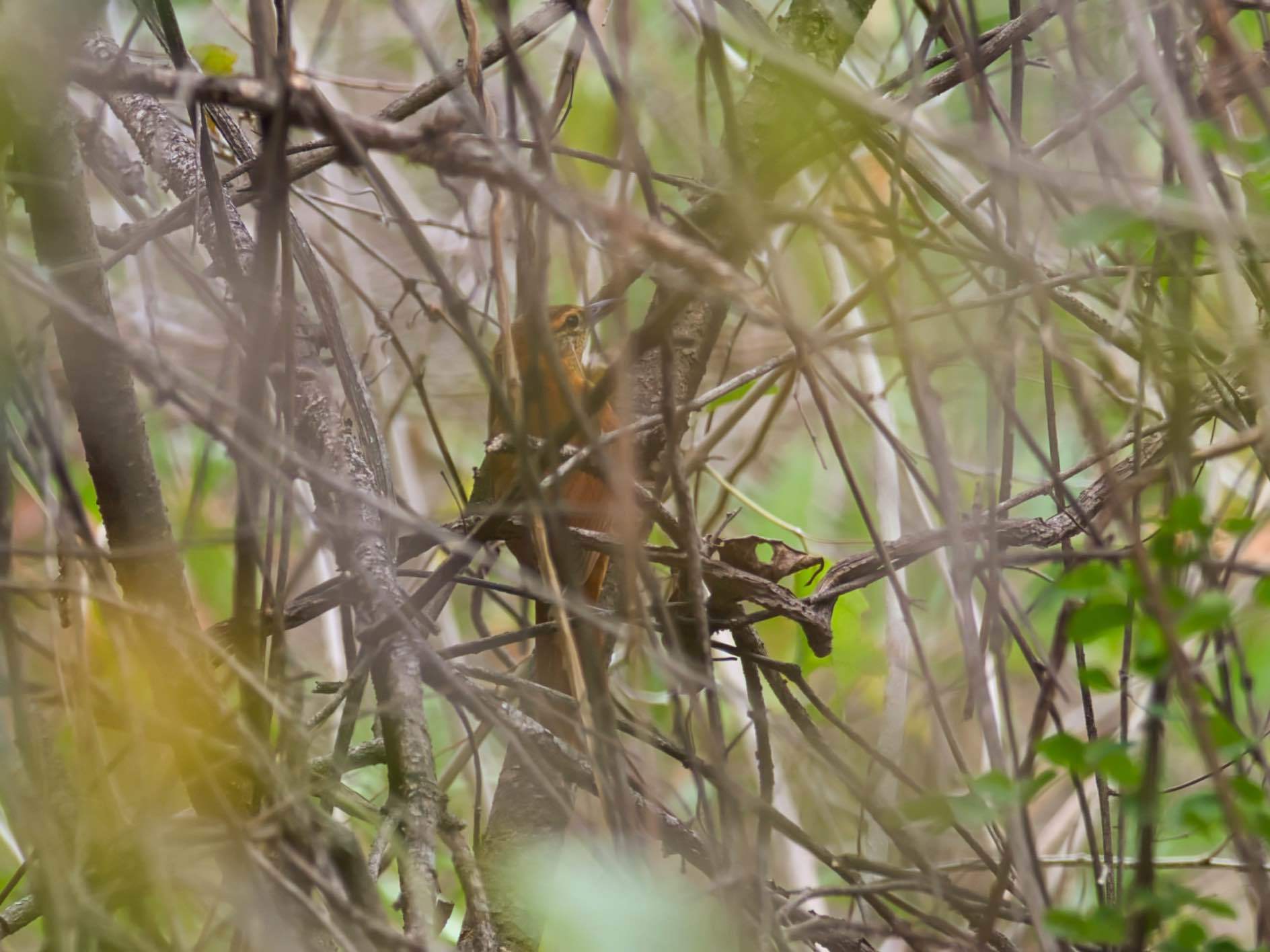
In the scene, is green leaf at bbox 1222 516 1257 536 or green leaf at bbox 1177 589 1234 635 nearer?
green leaf at bbox 1177 589 1234 635

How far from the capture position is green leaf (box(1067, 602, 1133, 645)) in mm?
900

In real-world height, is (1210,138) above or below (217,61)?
below

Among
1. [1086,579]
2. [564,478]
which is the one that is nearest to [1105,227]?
[1086,579]

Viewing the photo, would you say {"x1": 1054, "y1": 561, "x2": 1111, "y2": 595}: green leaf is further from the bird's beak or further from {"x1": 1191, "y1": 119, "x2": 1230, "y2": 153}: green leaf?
the bird's beak

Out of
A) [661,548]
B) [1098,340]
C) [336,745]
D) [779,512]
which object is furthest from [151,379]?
[779,512]

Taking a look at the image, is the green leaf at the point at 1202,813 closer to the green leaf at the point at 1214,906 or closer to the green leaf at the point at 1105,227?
the green leaf at the point at 1214,906

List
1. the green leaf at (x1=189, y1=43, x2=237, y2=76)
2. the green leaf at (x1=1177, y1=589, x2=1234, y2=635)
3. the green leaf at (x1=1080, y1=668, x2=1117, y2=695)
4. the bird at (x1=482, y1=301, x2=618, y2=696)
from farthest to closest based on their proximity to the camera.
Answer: the green leaf at (x1=189, y1=43, x2=237, y2=76) < the bird at (x1=482, y1=301, x2=618, y2=696) < the green leaf at (x1=1080, y1=668, x2=1117, y2=695) < the green leaf at (x1=1177, y1=589, x2=1234, y2=635)

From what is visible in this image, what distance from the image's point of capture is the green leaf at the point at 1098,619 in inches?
35.4

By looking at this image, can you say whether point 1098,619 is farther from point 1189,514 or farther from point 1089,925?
point 1089,925

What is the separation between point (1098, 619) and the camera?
901mm

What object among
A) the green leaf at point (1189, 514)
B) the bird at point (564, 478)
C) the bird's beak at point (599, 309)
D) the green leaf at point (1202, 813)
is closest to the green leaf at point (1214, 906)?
the green leaf at point (1202, 813)

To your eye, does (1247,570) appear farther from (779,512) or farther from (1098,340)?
(779,512)

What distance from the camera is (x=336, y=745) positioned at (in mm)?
1386

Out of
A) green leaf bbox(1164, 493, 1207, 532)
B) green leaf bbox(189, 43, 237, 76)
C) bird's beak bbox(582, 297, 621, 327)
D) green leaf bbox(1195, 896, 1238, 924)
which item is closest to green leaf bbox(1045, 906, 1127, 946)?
green leaf bbox(1195, 896, 1238, 924)
